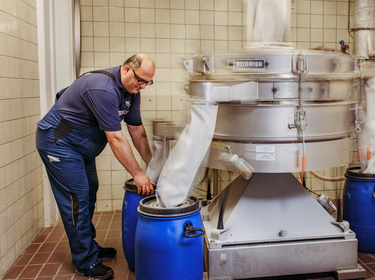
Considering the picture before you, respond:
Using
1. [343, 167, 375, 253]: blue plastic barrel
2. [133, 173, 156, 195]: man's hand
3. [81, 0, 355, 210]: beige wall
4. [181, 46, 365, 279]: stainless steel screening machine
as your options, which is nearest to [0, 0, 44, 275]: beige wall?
[81, 0, 355, 210]: beige wall

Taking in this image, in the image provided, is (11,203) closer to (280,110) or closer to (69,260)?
(69,260)

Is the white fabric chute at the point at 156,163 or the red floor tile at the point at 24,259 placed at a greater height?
the white fabric chute at the point at 156,163

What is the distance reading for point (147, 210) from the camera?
173 centimetres

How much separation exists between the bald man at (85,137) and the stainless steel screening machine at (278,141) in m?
0.42

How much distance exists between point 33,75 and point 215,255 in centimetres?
195

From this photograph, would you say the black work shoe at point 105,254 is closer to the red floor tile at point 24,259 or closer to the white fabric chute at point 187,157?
the red floor tile at point 24,259

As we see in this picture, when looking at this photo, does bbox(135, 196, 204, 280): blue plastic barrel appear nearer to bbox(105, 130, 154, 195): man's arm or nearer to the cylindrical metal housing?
bbox(105, 130, 154, 195): man's arm

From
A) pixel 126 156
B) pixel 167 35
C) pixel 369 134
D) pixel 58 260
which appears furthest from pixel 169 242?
pixel 167 35

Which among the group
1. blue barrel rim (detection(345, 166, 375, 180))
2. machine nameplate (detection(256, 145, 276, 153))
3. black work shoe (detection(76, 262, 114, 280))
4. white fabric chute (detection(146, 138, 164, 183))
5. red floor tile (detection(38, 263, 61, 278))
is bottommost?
red floor tile (detection(38, 263, 61, 278))

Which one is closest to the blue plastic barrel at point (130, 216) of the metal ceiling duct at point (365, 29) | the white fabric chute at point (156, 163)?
the white fabric chute at point (156, 163)

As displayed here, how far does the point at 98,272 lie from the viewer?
7.11 ft

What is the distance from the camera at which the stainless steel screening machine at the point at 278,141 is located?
1957 millimetres

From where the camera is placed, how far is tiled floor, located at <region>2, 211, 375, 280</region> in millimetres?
2203

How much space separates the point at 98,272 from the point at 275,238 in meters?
1.10
